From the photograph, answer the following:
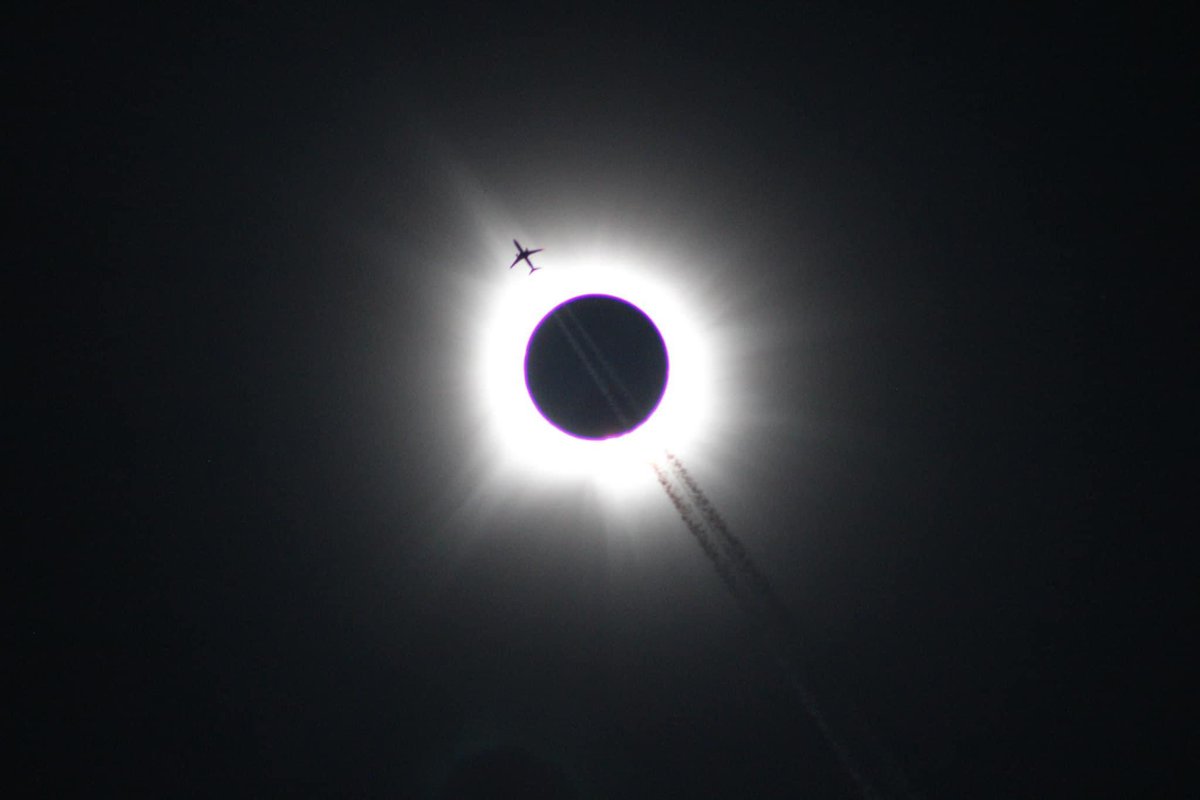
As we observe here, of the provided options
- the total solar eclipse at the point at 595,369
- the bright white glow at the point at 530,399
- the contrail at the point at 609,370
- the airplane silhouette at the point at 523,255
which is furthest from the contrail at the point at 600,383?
the airplane silhouette at the point at 523,255

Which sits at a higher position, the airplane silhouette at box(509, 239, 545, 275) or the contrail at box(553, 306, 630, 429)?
the airplane silhouette at box(509, 239, 545, 275)

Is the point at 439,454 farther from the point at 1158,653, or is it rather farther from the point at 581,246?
the point at 1158,653

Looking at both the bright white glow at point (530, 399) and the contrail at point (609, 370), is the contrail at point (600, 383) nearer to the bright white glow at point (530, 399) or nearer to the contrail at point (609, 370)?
the contrail at point (609, 370)

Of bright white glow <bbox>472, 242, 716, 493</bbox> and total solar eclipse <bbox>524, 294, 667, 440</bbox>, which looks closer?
total solar eclipse <bbox>524, 294, 667, 440</bbox>

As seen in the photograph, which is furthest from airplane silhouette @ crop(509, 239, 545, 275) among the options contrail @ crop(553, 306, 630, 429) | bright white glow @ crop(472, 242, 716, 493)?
contrail @ crop(553, 306, 630, 429)

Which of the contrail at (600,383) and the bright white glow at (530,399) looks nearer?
the contrail at (600,383)

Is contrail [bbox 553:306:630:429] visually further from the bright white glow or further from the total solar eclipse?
the bright white glow

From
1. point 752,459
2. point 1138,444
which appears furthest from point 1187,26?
point 752,459
